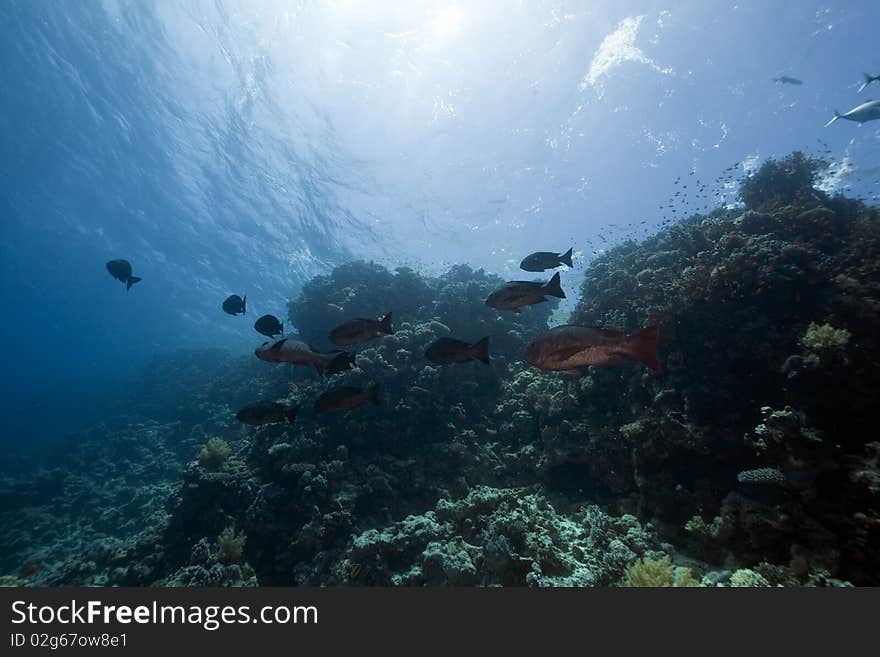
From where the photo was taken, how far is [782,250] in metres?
7.27

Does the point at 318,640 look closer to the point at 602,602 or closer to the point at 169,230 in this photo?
the point at 602,602

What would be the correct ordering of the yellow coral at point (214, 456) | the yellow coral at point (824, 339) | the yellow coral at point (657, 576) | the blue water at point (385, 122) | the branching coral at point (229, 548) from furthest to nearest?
the blue water at point (385, 122), the yellow coral at point (214, 456), the branching coral at point (229, 548), the yellow coral at point (824, 339), the yellow coral at point (657, 576)

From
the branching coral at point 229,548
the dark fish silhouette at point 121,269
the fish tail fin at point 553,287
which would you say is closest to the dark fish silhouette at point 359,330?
the fish tail fin at point 553,287

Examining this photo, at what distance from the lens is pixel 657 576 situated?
13.7 ft

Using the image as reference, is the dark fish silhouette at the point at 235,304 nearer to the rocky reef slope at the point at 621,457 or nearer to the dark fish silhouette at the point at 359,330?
the dark fish silhouette at the point at 359,330

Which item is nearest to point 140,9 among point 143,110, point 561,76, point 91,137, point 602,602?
point 143,110

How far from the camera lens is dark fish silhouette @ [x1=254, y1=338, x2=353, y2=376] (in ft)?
15.2

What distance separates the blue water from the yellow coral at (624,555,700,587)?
1434 centimetres

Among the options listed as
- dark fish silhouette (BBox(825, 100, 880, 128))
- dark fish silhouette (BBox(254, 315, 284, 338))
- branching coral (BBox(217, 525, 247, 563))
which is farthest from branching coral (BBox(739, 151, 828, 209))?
branching coral (BBox(217, 525, 247, 563))

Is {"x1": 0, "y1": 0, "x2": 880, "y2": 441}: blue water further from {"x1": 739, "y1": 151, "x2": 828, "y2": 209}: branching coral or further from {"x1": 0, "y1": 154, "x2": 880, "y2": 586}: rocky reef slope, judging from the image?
{"x1": 0, "y1": 154, "x2": 880, "y2": 586}: rocky reef slope

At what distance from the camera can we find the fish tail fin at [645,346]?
2.93 meters

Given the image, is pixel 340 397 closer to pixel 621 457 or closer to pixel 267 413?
pixel 267 413

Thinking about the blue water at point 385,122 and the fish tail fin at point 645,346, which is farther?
the blue water at point 385,122

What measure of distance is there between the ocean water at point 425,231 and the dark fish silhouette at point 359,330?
138 inches
